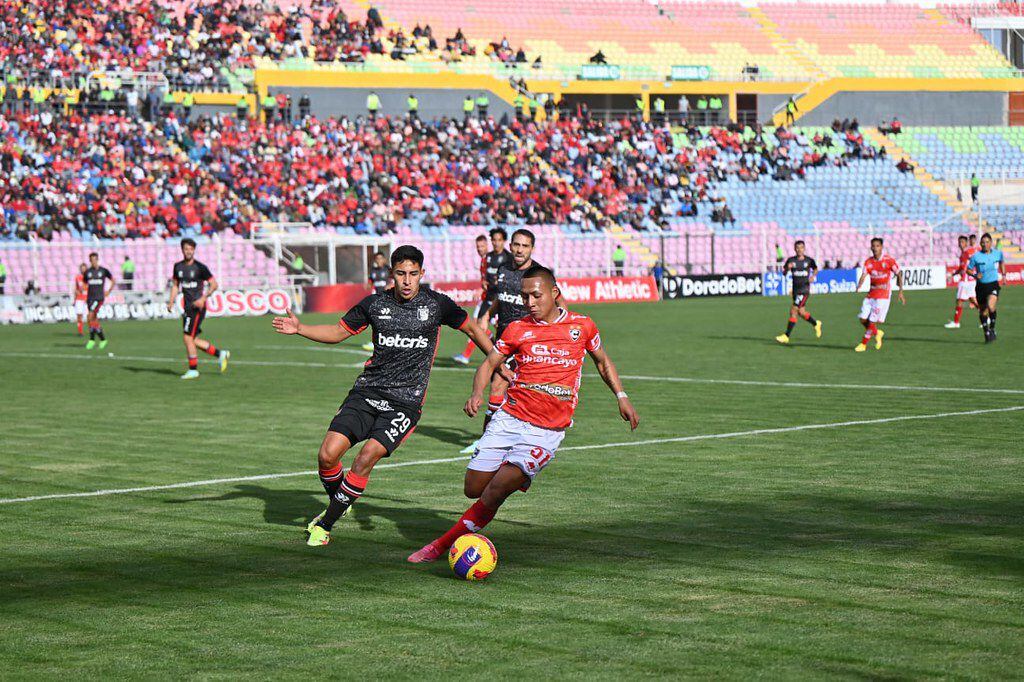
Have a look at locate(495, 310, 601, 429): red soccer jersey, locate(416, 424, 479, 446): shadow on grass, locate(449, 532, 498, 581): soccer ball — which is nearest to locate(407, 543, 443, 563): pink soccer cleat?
locate(449, 532, 498, 581): soccer ball

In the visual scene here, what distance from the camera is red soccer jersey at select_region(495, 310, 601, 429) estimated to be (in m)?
9.20

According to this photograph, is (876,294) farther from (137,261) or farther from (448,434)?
(137,261)

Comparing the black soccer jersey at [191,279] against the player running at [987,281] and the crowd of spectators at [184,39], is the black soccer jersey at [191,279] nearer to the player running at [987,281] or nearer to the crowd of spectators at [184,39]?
the player running at [987,281]

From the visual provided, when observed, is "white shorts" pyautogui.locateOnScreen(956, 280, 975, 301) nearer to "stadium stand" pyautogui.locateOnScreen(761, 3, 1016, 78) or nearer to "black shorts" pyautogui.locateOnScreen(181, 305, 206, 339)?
"black shorts" pyautogui.locateOnScreen(181, 305, 206, 339)

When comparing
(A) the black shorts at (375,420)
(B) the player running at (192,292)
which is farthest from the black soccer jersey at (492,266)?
(A) the black shorts at (375,420)

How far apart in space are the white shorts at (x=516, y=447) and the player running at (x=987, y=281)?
22663 millimetres

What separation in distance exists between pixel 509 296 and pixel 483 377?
19.8 feet

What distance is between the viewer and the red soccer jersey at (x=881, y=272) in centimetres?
2892

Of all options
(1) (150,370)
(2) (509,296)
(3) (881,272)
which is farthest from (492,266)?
(3) (881,272)

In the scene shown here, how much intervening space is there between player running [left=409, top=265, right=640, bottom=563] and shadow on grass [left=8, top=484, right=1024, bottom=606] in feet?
1.54

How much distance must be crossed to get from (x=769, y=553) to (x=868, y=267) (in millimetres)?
20888

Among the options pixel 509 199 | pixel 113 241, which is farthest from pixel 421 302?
pixel 509 199

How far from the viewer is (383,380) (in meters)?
10.2

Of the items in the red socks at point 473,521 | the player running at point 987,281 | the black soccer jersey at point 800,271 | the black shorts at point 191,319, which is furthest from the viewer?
the black soccer jersey at point 800,271
